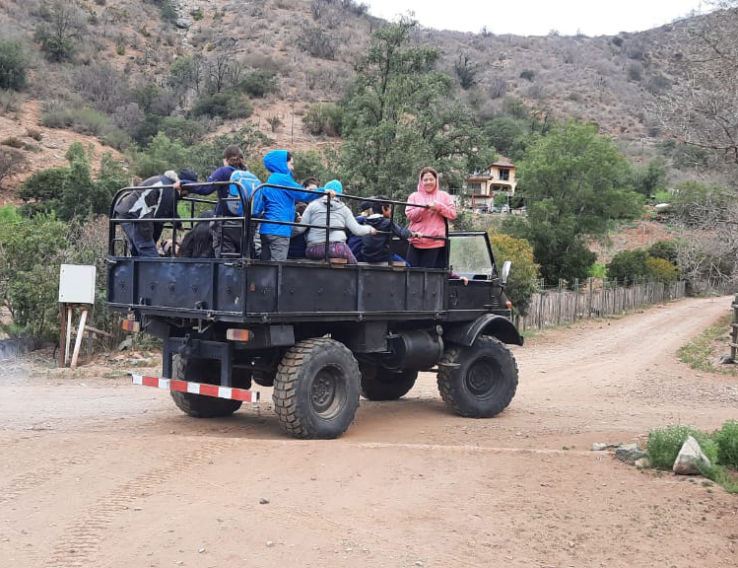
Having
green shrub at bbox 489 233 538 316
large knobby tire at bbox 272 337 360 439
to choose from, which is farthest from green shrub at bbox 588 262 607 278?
large knobby tire at bbox 272 337 360 439

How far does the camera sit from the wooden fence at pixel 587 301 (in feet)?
81.5

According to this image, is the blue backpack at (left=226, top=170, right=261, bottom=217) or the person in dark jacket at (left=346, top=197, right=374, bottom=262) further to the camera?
the person in dark jacket at (left=346, top=197, right=374, bottom=262)

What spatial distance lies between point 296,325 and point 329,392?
31.0 inches

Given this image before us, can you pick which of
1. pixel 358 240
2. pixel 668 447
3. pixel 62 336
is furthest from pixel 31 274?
pixel 668 447

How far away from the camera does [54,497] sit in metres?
5.73

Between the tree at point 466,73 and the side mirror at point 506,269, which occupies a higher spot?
the tree at point 466,73

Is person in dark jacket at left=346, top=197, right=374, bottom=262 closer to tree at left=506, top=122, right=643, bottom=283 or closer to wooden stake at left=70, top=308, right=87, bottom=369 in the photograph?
wooden stake at left=70, top=308, right=87, bottom=369

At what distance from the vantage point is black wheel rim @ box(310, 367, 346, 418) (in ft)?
26.2

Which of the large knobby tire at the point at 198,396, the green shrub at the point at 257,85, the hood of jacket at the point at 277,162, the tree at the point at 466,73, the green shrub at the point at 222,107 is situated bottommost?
the large knobby tire at the point at 198,396

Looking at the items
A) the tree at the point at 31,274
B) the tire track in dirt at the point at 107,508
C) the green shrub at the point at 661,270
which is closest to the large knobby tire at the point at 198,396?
the tire track in dirt at the point at 107,508

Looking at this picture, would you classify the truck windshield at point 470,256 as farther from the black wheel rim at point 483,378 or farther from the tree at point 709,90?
the tree at point 709,90

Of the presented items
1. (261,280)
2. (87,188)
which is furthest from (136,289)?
(87,188)

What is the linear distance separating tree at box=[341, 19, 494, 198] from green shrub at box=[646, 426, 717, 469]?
16.9m

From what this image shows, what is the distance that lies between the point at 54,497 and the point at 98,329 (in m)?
9.82
